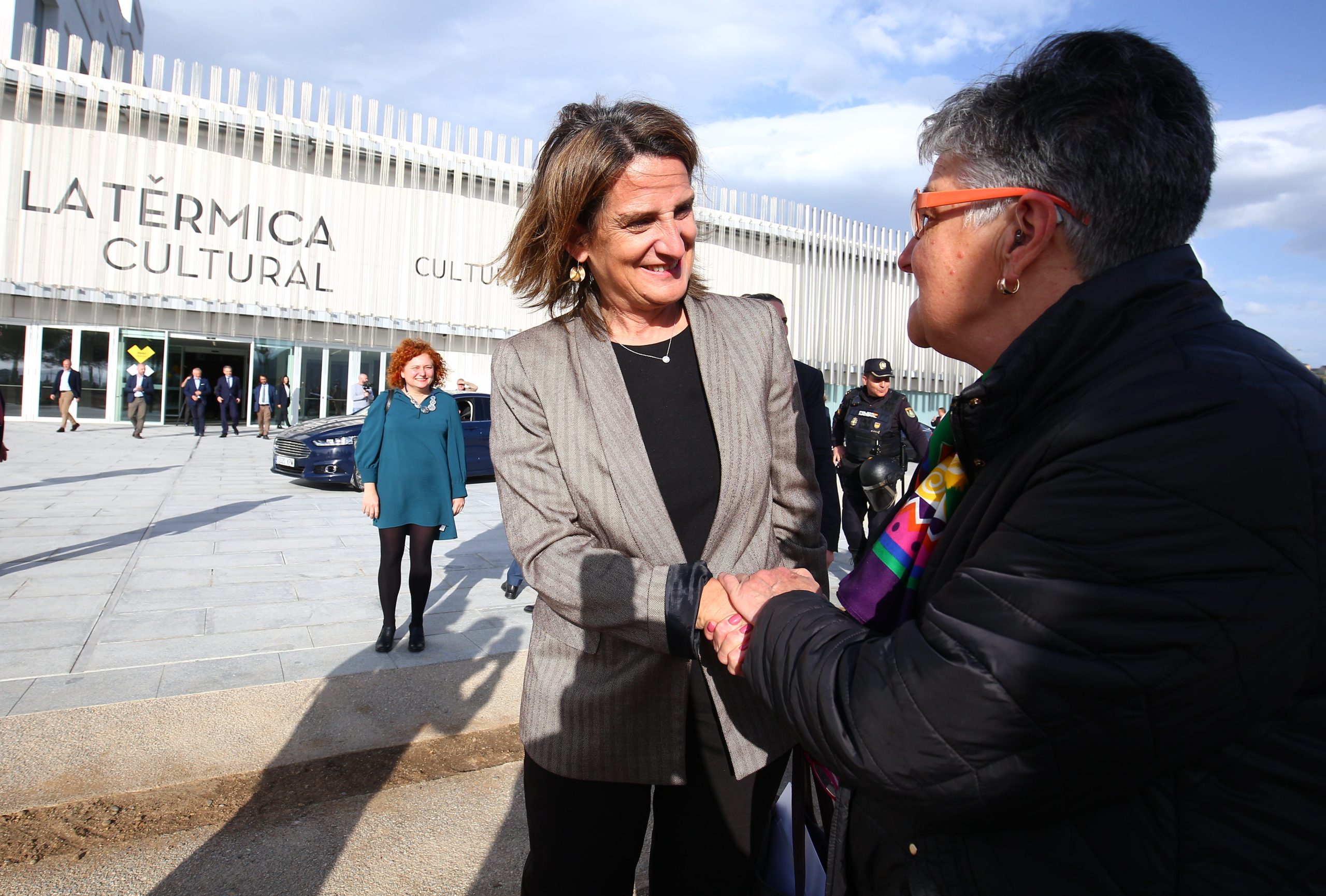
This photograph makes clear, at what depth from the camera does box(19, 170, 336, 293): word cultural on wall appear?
21219 millimetres

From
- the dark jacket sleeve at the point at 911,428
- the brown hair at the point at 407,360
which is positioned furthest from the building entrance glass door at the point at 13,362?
the dark jacket sleeve at the point at 911,428

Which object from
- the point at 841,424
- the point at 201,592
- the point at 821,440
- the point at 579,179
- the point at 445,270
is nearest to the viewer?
the point at 579,179

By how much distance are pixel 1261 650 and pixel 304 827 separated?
3.26m

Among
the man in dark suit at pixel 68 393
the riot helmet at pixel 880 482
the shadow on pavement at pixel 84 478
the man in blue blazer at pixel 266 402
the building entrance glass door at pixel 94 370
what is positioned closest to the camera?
the riot helmet at pixel 880 482

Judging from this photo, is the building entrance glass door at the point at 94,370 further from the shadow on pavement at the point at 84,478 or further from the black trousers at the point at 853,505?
the black trousers at the point at 853,505

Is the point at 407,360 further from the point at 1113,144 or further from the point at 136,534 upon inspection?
the point at 1113,144

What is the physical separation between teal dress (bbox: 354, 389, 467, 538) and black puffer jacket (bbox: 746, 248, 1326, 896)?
4670 millimetres

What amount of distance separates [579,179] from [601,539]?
0.82 m

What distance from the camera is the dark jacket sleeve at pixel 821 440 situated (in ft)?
12.0

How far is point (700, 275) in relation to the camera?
88.7 inches

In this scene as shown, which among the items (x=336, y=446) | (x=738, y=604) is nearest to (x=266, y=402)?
(x=336, y=446)

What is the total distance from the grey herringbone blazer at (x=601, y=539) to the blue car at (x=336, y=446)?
10731 millimetres

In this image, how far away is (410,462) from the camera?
5.45 metres

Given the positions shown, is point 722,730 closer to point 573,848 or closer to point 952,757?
point 573,848
